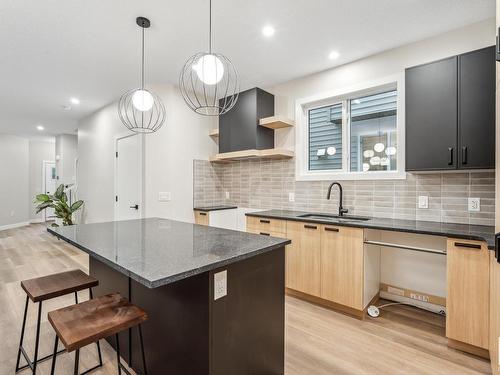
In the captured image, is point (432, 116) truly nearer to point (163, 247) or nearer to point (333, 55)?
point (333, 55)

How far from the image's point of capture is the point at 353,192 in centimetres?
314

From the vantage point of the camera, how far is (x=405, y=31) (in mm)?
2529

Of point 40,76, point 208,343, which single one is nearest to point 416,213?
point 208,343

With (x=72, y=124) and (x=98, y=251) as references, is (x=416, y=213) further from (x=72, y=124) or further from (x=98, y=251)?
(x=72, y=124)

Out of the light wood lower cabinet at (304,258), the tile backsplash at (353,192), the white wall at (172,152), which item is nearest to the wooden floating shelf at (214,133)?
the white wall at (172,152)

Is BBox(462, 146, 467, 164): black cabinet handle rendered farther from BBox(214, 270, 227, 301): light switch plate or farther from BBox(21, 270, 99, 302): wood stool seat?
BBox(21, 270, 99, 302): wood stool seat

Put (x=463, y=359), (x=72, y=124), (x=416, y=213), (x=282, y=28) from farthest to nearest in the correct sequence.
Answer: (x=72, y=124)
(x=416, y=213)
(x=282, y=28)
(x=463, y=359)

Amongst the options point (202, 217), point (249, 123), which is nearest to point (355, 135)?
point (249, 123)

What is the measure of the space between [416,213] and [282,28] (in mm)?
2230

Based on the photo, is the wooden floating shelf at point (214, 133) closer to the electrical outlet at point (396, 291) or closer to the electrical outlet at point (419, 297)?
the electrical outlet at point (396, 291)

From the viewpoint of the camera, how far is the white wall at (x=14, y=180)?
746 centimetres

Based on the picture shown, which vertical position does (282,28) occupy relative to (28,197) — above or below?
above

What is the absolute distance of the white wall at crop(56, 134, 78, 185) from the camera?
7.57m

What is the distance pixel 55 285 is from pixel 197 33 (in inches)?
94.4
